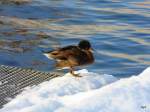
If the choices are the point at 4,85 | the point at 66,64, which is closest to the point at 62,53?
the point at 66,64

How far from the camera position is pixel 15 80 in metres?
7.37

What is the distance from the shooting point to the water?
11.8 m

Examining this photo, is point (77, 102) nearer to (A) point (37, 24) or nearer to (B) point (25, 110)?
(B) point (25, 110)

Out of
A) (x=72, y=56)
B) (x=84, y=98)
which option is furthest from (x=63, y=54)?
(x=84, y=98)

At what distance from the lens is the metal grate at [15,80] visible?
22.3 ft

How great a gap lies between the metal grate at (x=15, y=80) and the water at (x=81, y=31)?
11.6 feet

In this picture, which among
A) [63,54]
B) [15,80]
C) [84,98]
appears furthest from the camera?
[63,54]

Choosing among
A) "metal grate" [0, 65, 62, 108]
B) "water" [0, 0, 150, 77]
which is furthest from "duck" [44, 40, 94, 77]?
"water" [0, 0, 150, 77]

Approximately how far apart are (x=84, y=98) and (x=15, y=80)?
176 centimetres

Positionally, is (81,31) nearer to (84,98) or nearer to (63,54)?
(63,54)

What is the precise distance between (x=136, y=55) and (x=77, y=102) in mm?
6689

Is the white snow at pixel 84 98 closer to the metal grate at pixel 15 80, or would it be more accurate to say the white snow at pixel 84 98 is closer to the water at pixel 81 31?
the metal grate at pixel 15 80

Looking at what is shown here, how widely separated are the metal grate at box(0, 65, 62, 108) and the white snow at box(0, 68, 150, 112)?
186mm

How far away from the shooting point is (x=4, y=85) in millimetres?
7129
